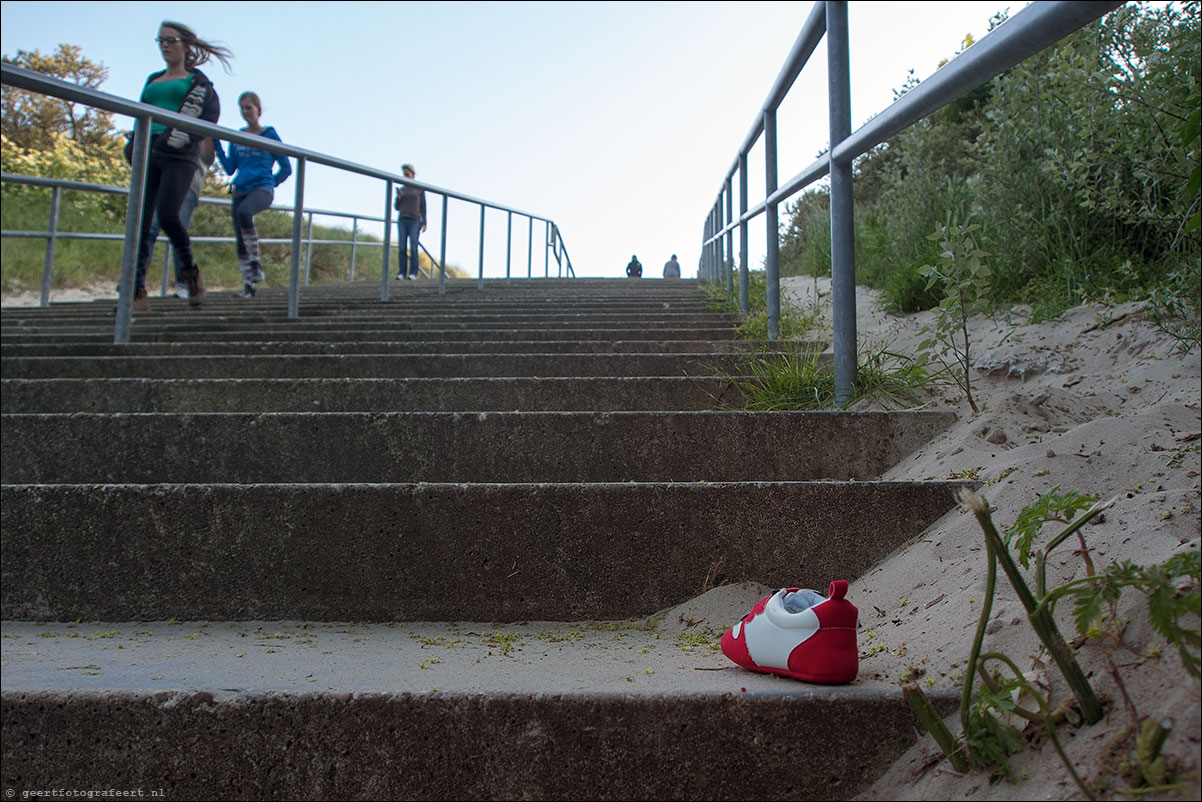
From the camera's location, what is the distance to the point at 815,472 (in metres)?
2.03

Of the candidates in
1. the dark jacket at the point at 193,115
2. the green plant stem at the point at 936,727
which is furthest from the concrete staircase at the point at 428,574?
the dark jacket at the point at 193,115

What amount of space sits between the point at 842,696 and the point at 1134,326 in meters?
1.75

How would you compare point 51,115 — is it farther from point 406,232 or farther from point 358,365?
point 358,365

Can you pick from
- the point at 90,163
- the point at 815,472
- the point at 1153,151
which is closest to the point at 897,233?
the point at 1153,151

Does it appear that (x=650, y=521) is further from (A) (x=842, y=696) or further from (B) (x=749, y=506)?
(A) (x=842, y=696)

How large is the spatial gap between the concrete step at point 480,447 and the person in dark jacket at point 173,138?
223 cm

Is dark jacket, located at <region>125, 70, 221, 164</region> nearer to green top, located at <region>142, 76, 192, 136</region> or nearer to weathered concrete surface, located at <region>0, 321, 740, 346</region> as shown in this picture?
green top, located at <region>142, 76, 192, 136</region>

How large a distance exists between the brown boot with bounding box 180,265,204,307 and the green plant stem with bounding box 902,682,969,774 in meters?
4.82

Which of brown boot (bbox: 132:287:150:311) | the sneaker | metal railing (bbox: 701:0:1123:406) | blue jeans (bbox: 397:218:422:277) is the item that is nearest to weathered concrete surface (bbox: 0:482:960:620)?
the sneaker

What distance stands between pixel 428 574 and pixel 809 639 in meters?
0.78

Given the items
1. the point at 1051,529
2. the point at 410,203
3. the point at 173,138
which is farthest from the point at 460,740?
the point at 410,203

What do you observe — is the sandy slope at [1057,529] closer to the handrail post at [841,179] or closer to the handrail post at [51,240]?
the handrail post at [841,179]

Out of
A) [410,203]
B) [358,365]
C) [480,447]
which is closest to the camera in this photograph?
[480,447]

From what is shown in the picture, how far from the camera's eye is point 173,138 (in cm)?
405
